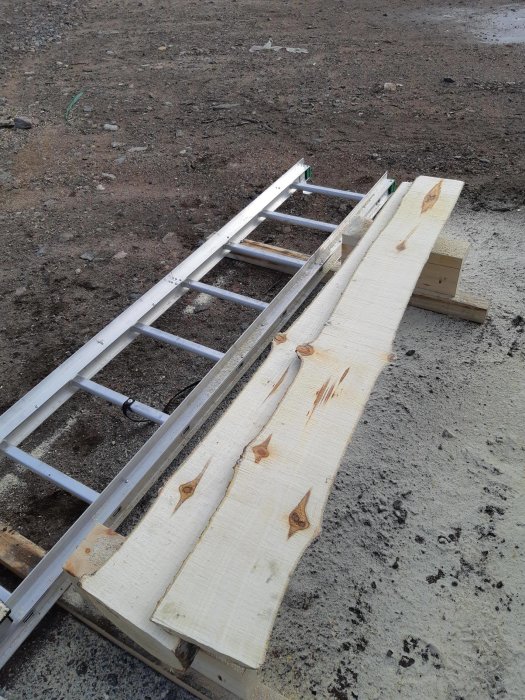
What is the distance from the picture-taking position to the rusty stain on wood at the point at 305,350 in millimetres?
2201

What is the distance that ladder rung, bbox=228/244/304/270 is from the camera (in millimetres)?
3639

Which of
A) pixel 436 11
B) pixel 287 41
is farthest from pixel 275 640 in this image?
pixel 436 11

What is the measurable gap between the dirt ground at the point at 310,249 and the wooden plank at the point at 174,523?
2.15ft

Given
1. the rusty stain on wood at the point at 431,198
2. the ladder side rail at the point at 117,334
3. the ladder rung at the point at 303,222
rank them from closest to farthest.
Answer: the ladder side rail at the point at 117,334, the rusty stain on wood at the point at 431,198, the ladder rung at the point at 303,222

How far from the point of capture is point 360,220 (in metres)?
3.25

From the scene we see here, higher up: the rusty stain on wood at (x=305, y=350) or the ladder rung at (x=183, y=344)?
the rusty stain on wood at (x=305, y=350)

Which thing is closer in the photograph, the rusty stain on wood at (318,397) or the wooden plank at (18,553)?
the rusty stain on wood at (318,397)

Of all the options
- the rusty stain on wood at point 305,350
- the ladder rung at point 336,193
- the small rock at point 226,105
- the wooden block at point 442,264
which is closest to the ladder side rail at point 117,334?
the ladder rung at point 336,193

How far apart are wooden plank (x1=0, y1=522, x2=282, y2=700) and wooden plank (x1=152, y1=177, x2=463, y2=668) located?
1.03 feet

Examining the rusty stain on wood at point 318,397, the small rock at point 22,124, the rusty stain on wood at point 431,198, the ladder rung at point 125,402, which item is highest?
the rusty stain on wood at point 431,198

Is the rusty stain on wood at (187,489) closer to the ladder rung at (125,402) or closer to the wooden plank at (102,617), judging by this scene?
the wooden plank at (102,617)

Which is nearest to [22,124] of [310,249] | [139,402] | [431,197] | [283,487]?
[310,249]

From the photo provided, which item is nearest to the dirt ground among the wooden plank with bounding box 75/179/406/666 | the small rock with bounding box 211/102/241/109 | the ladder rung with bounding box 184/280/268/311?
the small rock with bounding box 211/102/241/109

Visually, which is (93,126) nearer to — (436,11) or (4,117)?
(4,117)
